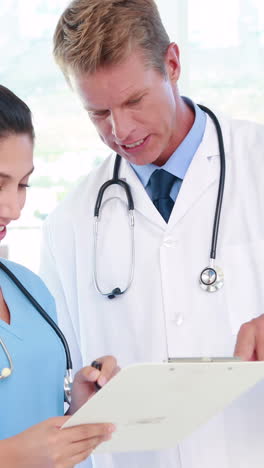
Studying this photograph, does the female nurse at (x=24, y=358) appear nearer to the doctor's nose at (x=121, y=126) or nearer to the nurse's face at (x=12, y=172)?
the nurse's face at (x=12, y=172)

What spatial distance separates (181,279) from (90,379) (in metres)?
0.38

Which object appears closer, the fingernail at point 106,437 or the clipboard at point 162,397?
the clipboard at point 162,397

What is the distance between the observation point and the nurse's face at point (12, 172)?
1.31 metres

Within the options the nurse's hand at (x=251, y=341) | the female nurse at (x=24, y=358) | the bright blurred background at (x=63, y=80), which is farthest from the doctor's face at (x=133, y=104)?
the bright blurred background at (x=63, y=80)

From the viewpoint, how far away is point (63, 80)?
13.1 feet

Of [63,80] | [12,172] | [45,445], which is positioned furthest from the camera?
[63,80]

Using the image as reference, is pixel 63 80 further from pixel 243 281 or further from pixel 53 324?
pixel 53 324

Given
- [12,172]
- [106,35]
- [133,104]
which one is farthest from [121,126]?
[12,172]

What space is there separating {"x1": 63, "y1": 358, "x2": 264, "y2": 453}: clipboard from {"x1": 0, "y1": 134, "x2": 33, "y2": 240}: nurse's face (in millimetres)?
395

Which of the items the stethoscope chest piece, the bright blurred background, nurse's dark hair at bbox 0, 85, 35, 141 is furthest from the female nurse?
the bright blurred background

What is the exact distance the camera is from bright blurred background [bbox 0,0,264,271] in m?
3.84

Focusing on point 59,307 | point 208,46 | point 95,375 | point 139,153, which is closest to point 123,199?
point 139,153

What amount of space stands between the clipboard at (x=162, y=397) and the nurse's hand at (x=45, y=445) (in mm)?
19

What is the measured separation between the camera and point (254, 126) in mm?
1771
